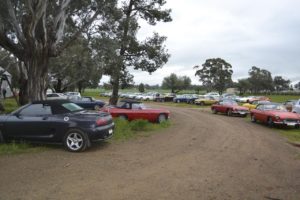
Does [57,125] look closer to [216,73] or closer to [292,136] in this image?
[292,136]

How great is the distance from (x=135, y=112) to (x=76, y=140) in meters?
9.23

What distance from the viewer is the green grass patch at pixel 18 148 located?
987 cm

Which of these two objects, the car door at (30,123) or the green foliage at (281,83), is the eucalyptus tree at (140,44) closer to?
the car door at (30,123)

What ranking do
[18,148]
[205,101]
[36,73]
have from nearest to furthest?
[18,148], [36,73], [205,101]

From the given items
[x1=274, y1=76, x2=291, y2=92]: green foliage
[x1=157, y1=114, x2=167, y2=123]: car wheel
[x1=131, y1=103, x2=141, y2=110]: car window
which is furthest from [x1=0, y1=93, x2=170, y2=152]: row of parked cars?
[x1=274, y1=76, x2=291, y2=92]: green foliage

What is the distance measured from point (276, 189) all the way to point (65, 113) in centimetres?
629

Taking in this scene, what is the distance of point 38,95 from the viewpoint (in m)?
15.7

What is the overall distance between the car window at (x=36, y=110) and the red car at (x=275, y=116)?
13.0 meters

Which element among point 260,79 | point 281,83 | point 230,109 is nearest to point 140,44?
point 230,109

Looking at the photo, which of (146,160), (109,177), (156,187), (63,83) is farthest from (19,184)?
(63,83)

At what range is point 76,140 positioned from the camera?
10023 mm

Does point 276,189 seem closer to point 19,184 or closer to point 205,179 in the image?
point 205,179

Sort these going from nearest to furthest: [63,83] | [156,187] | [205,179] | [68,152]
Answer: [156,187] → [205,179] → [68,152] → [63,83]

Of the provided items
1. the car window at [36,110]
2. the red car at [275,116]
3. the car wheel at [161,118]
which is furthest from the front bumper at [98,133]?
the red car at [275,116]
